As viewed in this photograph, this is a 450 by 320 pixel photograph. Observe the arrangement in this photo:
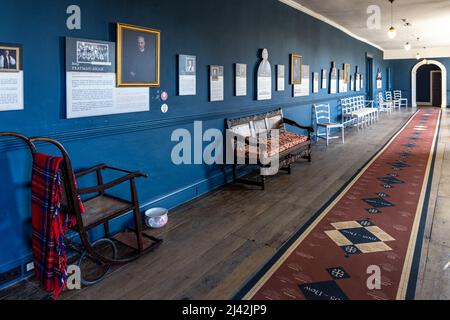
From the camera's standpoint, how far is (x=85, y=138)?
306 centimetres

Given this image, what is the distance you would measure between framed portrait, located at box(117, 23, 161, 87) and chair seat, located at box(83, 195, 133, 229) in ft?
3.60

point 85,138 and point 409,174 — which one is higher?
point 85,138

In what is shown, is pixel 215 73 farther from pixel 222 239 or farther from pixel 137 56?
pixel 222 239

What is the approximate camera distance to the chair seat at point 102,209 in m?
2.58

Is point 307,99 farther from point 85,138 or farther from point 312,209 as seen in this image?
point 85,138

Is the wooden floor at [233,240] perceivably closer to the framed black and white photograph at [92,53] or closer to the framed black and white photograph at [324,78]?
the framed black and white photograph at [92,53]

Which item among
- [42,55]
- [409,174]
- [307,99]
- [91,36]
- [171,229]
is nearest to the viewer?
[42,55]

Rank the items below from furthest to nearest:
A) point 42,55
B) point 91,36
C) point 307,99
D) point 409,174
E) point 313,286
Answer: point 307,99
point 409,174
point 91,36
point 42,55
point 313,286

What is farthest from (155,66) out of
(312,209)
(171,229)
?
(312,209)

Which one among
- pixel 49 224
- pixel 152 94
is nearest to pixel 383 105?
pixel 152 94

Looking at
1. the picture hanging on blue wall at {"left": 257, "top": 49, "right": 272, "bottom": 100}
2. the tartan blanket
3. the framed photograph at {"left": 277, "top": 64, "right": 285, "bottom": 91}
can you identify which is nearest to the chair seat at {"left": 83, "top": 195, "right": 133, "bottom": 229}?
the tartan blanket

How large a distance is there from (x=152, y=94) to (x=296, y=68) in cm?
417

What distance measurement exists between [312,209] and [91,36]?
281 cm

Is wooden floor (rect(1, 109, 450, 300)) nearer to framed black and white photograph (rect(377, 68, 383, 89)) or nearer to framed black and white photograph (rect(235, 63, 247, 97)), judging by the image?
framed black and white photograph (rect(235, 63, 247, 97))
